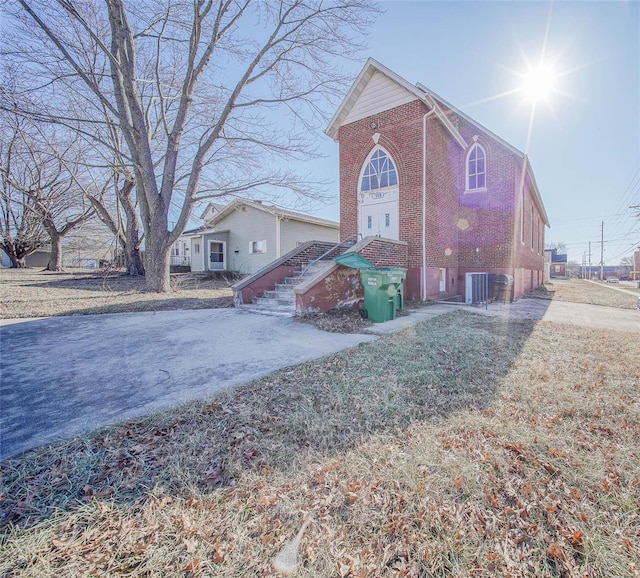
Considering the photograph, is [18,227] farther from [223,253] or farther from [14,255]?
[223,253]

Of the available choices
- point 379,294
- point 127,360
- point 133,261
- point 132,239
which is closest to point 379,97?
point 379,294

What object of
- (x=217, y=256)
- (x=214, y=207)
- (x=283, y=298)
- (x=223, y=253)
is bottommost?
(x=283, y=298)

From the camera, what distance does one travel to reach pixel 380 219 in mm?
11016

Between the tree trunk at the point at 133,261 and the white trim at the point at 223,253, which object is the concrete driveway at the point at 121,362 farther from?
the white trim at the point at 223,253

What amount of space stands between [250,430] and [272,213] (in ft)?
55.4

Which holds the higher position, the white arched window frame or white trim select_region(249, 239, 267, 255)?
the white arched window frame

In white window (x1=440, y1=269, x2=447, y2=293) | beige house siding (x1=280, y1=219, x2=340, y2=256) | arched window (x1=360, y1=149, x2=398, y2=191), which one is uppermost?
arched window (x1=360, y1=149, x2=398, y2=191)

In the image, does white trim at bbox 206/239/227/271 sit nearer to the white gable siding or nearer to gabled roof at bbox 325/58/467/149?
gabled roof at bbox 325/58/467/149

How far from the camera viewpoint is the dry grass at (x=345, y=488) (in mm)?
1438

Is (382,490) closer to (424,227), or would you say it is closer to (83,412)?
(83,412)

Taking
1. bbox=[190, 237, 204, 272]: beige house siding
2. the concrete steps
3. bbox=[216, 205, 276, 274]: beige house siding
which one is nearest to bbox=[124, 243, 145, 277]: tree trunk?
bbox=[190, 237, 204, 272]: beige house siding

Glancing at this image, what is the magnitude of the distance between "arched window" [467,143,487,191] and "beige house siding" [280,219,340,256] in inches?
359

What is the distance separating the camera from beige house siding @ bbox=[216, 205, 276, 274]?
19.0 metres

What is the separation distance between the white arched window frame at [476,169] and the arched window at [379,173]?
4267 mm
